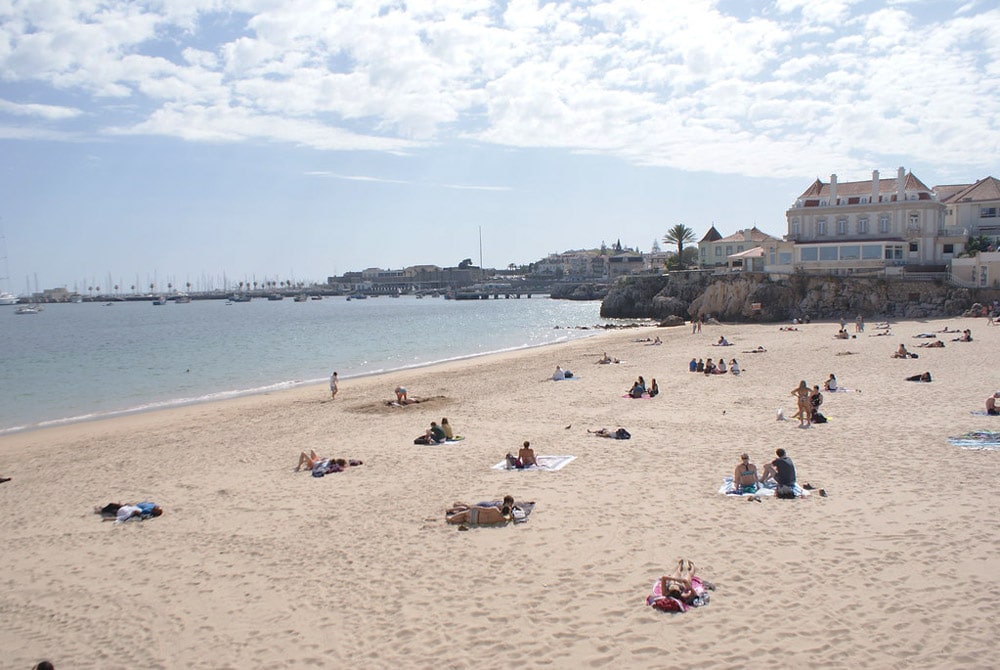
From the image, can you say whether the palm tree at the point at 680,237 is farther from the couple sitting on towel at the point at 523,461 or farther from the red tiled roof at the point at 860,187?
the couple sitting on towel at the point at 523,461

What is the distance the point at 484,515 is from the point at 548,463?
3.23 metres

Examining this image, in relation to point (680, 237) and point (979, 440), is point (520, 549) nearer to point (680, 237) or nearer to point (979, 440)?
point (979, 440)

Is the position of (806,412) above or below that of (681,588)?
above

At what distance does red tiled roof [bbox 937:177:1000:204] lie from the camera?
50625 mm

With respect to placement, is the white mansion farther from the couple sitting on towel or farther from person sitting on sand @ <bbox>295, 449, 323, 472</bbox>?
person sitting on sand @ <bbox>295, 449, 323, 472</bbox>

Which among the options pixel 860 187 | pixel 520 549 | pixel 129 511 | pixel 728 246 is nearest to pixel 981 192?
pixel 860 187

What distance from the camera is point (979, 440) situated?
1248cm

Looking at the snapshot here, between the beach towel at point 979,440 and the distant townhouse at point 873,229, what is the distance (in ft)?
120

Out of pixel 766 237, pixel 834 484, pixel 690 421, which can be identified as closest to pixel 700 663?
pixel 834 484

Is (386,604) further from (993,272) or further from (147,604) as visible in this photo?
(993,272)

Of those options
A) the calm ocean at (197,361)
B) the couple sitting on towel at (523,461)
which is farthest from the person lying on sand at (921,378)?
the calm ocean at (197,361)

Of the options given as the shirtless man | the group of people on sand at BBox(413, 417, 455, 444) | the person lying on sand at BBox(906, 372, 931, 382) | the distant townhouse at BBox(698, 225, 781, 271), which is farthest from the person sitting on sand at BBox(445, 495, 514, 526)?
the distant townhouse at BBox(698, 225, 781, 271)

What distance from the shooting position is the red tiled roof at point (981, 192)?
50.6 metres

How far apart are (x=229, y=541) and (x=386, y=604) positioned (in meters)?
3.29
